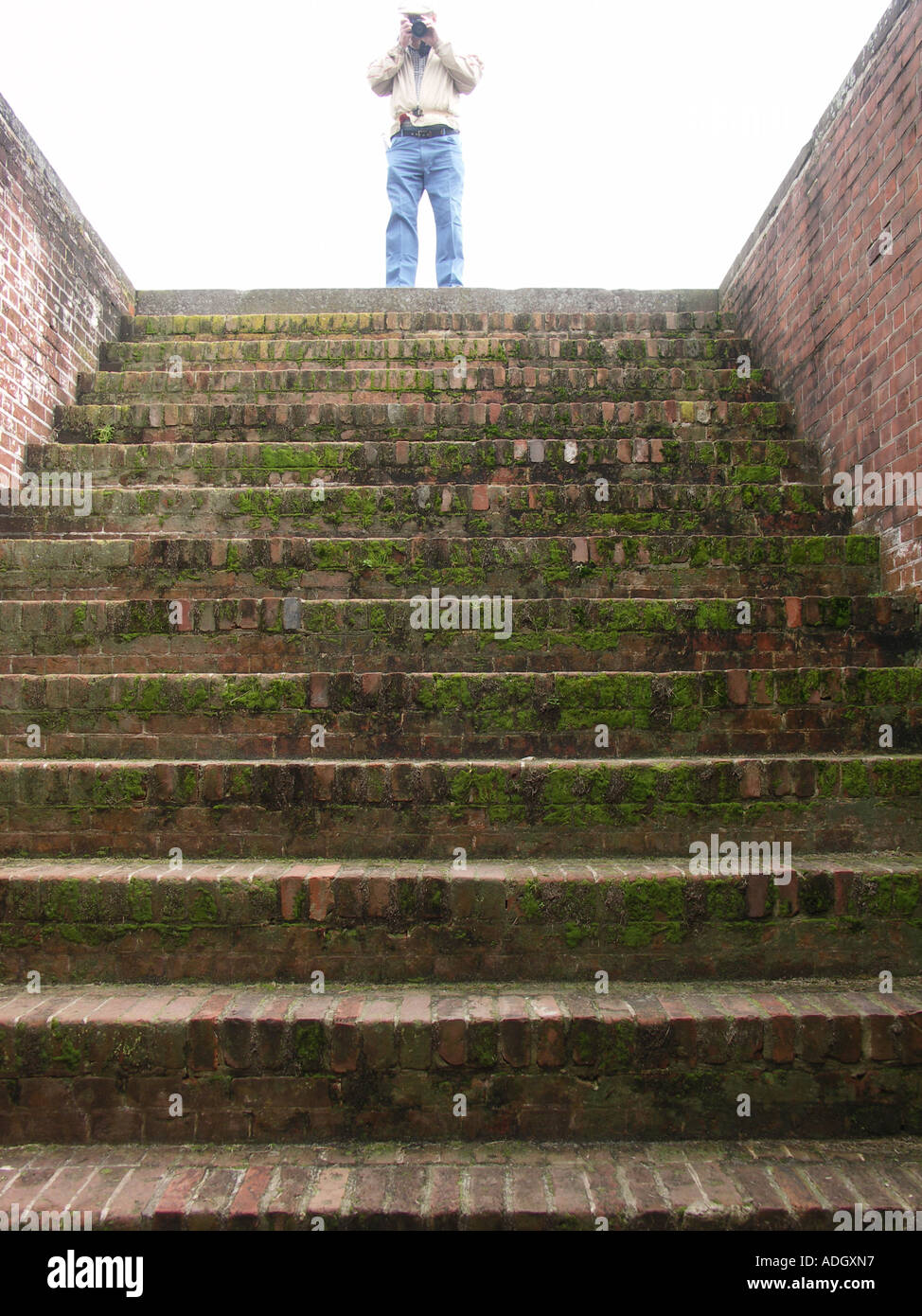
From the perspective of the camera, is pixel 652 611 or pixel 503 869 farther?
pixel 652 611

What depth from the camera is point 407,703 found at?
3.02 meters

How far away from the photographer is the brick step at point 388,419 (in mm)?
4527

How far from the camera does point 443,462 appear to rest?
4.28 meters

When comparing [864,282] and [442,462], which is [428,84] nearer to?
[442,462]

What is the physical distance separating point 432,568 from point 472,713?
847 mm

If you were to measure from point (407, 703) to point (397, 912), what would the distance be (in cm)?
83

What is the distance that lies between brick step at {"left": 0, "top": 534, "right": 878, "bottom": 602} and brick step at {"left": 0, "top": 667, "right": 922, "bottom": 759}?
625 millimetres

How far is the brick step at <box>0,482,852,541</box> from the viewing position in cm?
389

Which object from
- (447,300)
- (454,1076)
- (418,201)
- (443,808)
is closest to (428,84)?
(418,201)

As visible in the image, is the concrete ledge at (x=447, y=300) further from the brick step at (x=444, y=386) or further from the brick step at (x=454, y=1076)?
the brick step at (x=454, y=1076)

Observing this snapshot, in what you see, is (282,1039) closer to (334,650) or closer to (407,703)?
(407,703)

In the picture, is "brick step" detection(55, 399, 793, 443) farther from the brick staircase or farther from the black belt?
the black belt

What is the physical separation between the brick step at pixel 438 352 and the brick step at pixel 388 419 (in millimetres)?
767
